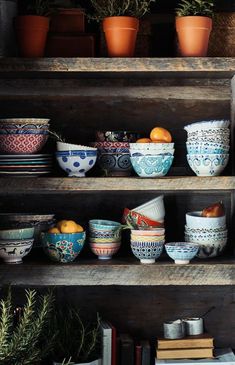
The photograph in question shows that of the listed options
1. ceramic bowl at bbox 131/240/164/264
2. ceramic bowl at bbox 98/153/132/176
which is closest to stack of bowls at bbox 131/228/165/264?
ceramic bowl at bbox 131/240/164/264

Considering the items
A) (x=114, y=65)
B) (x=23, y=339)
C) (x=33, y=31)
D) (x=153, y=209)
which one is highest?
(x=33, y=31)

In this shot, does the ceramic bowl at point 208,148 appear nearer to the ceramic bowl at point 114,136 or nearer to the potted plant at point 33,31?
the ceramic bowl at point 114,136

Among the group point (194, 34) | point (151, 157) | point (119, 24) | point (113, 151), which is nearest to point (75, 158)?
point (113, 151)

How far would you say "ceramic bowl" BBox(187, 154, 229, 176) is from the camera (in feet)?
7.98

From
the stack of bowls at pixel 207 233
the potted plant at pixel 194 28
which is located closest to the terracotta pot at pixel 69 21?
the potted plant at pixel 194 28

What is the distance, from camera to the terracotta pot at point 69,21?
2.46 metres

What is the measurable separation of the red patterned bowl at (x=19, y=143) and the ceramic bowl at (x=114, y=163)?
237 mm

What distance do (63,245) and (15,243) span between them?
6.4 inches

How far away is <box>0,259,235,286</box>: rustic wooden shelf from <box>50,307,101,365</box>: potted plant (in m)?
0.14

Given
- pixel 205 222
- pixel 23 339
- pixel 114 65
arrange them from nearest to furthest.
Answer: pixel 23 339, pixel 114 65, pixel 205 222

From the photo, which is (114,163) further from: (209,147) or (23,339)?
(23,339)

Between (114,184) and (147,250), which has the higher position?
(114,184)

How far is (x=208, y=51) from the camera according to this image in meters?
2.53

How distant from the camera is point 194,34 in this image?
7.86 ft
